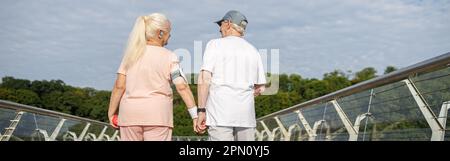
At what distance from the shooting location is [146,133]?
3.32 meters

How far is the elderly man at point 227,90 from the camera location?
3.57 metres

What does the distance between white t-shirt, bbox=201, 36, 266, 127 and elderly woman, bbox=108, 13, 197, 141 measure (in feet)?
0.71

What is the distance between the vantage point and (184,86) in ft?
11.3

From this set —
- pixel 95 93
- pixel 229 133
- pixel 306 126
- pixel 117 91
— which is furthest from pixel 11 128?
pixel 95 93

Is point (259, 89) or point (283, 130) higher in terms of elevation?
point (283, 130)

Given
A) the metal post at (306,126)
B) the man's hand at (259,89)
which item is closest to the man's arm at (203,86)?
the man's hand at (259,89)

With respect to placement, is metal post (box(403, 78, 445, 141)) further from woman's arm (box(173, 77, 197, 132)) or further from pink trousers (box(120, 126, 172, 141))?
pink trousers (box(120, 126, 172, 141))

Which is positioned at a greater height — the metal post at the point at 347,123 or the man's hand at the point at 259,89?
the metal post at the point at 347,123

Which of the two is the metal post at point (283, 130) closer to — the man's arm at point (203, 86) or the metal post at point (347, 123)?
the metal post at point (347, 123)

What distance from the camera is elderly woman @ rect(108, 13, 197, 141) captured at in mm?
3283

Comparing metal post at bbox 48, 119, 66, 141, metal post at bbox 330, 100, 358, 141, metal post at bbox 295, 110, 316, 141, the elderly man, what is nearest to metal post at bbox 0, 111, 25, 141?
metal post at bbox 48, 119, 66, 141

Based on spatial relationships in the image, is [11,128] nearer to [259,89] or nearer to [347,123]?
[259,89]

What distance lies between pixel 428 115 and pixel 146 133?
1894mm
